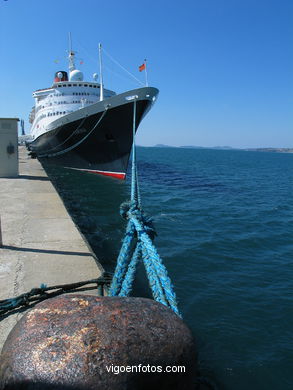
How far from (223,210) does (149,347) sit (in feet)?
37.4

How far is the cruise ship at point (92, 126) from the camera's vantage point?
15.9 meters

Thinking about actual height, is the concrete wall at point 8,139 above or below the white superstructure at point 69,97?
below

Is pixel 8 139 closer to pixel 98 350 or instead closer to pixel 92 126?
pixel 92 126

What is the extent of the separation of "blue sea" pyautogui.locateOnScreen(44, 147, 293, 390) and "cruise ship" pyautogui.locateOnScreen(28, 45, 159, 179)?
143 inches

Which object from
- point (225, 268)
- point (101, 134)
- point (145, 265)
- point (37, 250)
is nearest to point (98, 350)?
point (145, 265)

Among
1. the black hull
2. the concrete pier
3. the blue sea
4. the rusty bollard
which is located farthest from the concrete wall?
the rusty bollard

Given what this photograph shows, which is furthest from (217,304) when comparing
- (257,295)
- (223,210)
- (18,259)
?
(223,210)

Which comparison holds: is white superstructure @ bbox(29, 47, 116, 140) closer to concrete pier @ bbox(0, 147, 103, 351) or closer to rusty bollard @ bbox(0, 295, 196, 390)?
concrete pier @ bbox(0, 147, 103, 351)

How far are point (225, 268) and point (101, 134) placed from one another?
40.0 feet

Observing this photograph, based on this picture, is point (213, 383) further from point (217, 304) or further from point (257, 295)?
A: point (257, 295)

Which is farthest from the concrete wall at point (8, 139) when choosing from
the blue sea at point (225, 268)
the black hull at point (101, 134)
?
the black hull at point (101, 134)

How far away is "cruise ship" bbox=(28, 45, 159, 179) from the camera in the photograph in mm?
15922

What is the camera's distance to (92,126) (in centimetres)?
1708

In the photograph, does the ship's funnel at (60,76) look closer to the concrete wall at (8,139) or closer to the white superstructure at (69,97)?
the white superstructure at (69,97)
